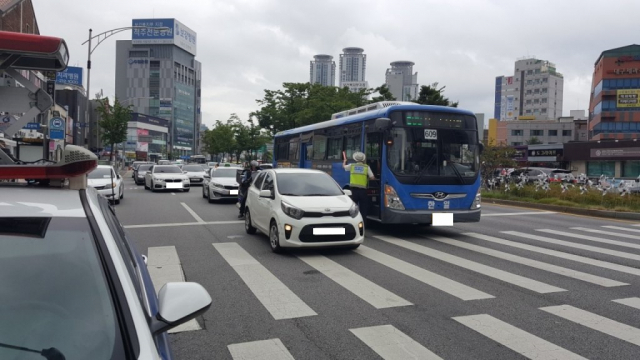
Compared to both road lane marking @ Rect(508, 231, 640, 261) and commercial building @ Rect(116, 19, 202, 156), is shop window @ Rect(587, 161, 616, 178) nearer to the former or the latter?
road lane marking @ Rect(508, 231, 640, 261)

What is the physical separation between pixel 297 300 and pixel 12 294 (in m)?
4.31

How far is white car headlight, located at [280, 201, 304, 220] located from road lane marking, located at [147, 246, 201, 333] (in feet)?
6.67

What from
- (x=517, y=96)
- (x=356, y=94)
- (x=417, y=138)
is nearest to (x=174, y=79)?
(x=517, y=96)

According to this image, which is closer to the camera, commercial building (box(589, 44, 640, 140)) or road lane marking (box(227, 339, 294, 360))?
road lane marking (box(227, 339, 294, 360))

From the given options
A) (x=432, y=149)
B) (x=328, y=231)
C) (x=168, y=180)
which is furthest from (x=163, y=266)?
(x=168, y=180)

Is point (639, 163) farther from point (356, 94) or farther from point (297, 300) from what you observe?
point (297, 300)

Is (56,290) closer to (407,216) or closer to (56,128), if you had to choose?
(407,216)

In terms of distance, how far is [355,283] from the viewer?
23.5ft

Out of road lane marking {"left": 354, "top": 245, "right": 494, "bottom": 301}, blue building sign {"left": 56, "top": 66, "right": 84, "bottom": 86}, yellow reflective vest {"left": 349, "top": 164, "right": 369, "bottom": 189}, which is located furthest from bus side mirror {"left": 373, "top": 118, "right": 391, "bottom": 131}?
blue building sign {"left": 56, "top": 66, "right": 84, "bottom": 86}

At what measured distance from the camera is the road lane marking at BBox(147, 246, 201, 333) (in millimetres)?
7319

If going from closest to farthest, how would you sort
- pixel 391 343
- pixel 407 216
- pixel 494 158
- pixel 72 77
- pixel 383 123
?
pixel 391 343 < pixel 407 216 < pixel 383 123 < pixel 494 158 < pixel 72 77

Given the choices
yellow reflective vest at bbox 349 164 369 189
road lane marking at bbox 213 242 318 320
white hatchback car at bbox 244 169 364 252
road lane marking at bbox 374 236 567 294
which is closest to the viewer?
road lane marking at bbox 213 242 318 320

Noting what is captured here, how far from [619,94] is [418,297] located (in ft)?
291

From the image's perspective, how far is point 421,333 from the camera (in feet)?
16.8
